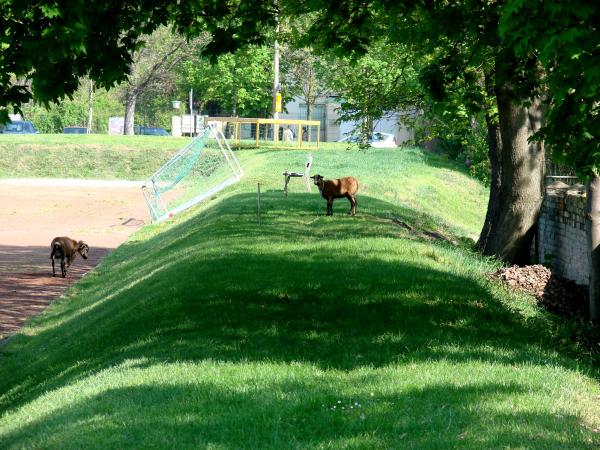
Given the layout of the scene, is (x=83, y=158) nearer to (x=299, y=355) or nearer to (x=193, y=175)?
(x=193, y=175)

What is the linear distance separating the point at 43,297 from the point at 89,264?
4.58 metres

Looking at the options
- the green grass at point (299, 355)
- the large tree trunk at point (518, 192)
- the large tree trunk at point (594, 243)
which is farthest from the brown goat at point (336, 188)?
the large tree trunk at point (594, 243)

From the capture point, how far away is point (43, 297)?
1980 cm

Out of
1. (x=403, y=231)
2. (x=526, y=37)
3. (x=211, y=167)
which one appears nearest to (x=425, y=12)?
(x=526, y=37)

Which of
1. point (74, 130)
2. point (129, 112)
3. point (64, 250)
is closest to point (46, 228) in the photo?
point (64, 250)

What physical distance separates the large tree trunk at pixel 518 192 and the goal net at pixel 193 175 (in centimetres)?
1398

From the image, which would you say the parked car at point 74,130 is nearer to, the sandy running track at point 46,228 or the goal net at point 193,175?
the sandy running track at point 46,228

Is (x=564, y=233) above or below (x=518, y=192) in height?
below

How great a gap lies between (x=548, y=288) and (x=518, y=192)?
306 centimetres

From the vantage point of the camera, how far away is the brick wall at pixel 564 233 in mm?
18656

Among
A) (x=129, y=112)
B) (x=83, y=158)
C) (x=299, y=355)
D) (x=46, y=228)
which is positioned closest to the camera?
(x=299, y=355)

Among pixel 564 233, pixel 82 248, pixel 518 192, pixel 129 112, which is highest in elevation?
pixel 129 112

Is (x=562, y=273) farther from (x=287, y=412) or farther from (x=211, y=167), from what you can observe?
(x=211, y=167)

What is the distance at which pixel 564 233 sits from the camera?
19.9m
